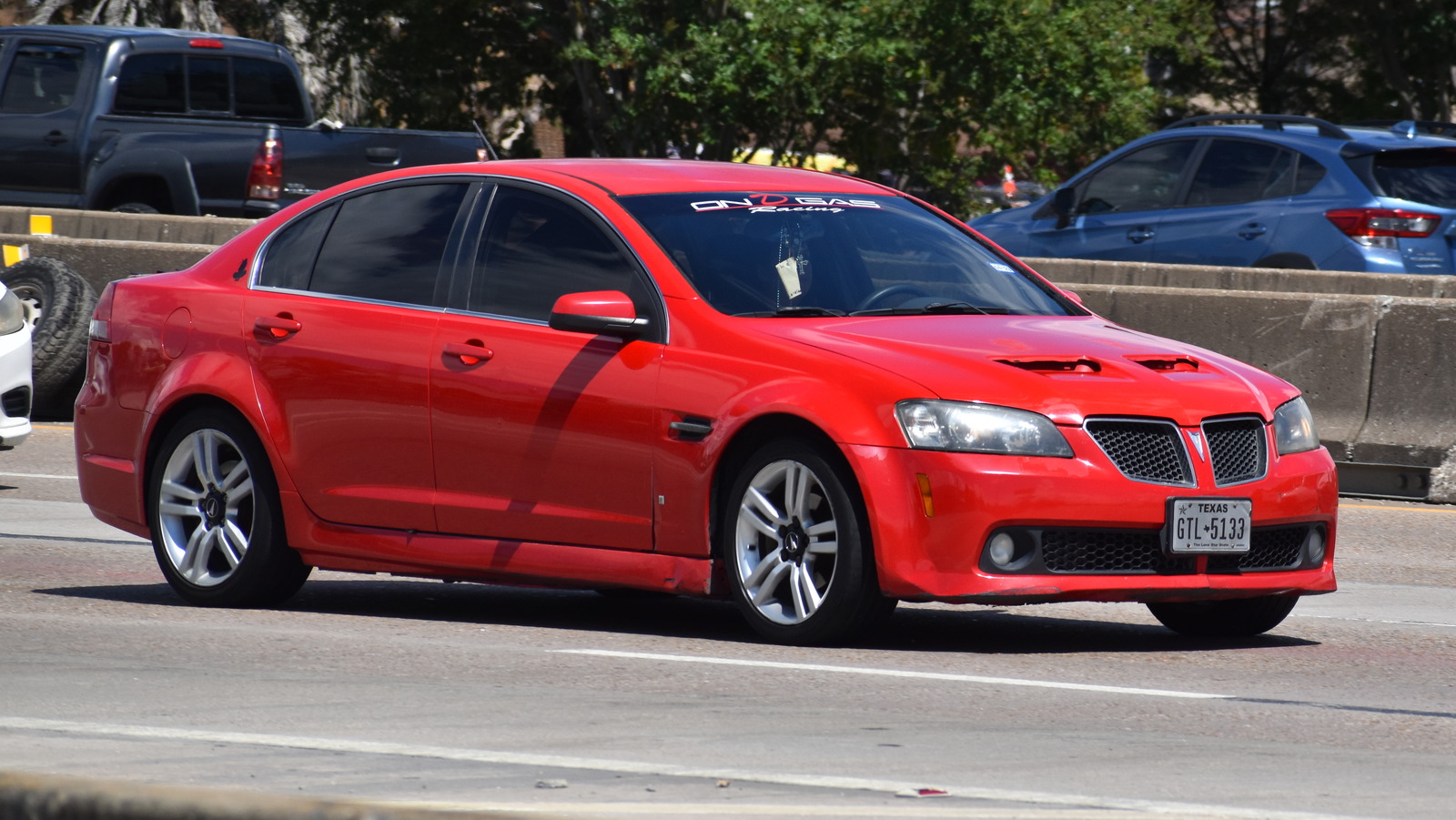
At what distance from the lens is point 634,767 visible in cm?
496

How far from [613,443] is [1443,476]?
21.7 ft

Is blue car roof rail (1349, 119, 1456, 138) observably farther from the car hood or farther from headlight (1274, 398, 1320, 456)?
the car hood

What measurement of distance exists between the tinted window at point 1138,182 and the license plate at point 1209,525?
952 centimetres

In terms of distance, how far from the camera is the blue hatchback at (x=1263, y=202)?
14.8 m

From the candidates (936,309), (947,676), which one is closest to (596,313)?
(936,309)

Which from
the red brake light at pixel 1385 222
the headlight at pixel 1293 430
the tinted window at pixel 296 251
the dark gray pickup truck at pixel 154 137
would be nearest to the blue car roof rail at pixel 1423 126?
the red brake light at pixel 1385 222

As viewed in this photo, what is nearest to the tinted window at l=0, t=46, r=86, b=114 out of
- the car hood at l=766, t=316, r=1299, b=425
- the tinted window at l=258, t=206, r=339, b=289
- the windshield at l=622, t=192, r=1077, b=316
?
the tinted window at l=258, t=206, r=339, b=289

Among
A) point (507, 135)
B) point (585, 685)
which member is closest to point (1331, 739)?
point (585, 685)

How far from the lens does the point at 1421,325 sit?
40.0 feet

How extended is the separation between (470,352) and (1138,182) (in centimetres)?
982

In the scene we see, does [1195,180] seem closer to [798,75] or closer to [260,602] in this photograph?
[260,602]

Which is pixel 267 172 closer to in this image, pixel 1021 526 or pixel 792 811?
pixel 1021 526

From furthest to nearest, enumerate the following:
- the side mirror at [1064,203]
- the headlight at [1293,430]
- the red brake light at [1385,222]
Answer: the side mirror at [1064,203] < the red brake light at [1385,222] < the headlight at [1293,430]

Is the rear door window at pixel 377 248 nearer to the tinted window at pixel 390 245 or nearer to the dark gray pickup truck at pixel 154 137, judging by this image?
the tinted window at pixel 390 245
